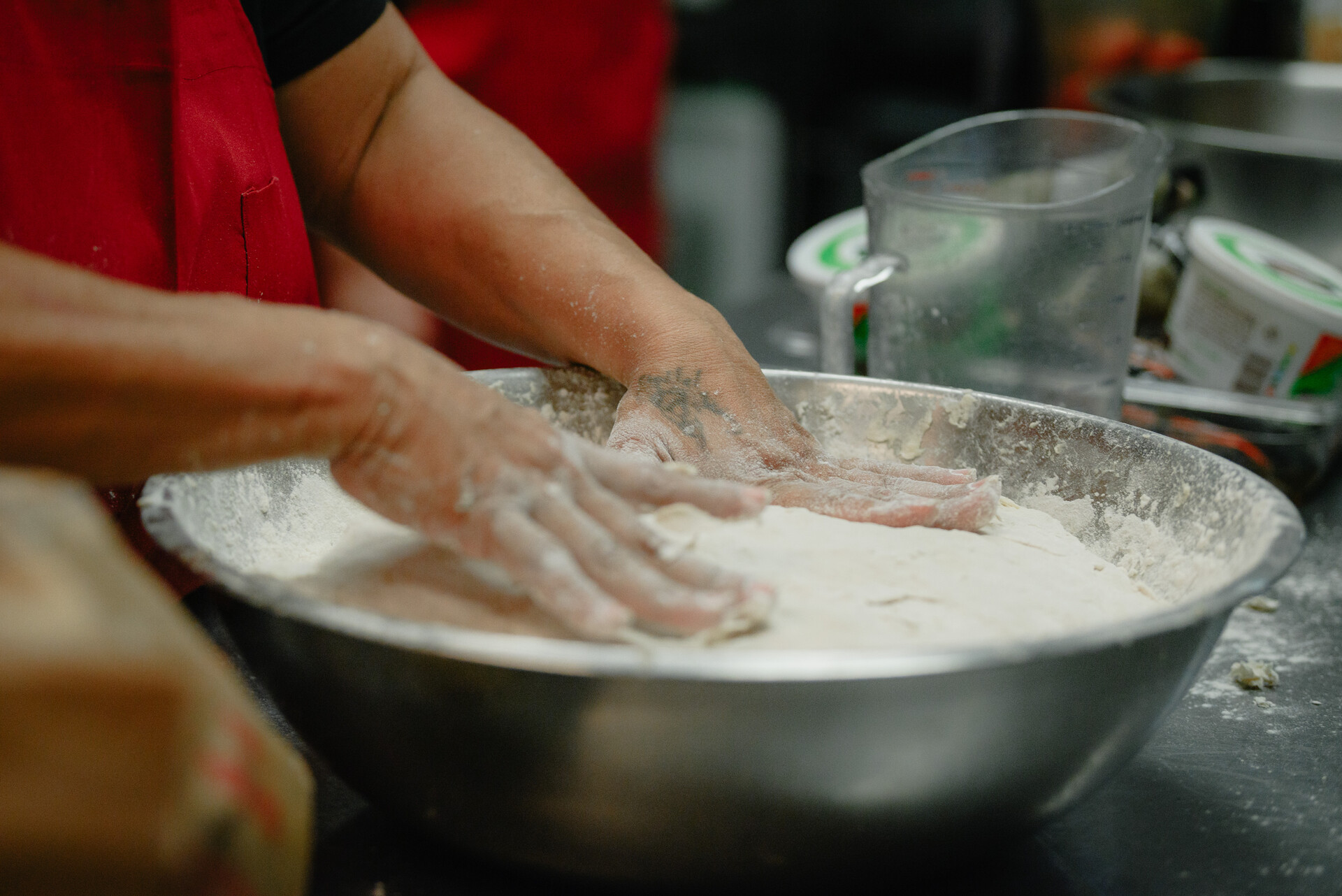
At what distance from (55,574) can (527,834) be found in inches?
11.7

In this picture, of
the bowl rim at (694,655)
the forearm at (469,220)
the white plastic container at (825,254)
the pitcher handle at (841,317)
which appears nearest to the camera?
the bowl rim at (694,655)

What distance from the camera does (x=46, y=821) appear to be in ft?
1.07

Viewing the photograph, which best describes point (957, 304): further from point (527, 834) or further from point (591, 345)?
point (527, 834)

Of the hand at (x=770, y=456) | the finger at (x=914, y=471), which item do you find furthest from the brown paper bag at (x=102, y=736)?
the finger at (x=914, y=471)

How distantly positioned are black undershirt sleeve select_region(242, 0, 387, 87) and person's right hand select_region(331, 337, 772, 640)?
676 mm

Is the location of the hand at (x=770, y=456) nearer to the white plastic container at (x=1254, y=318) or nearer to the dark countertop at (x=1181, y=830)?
the dark countertop at (x=1181, y=830)

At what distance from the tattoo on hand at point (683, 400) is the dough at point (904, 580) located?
136mm

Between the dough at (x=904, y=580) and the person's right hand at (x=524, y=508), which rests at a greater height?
the person's right hand at (x=524, y=508)

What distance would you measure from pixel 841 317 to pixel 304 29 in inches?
26.7

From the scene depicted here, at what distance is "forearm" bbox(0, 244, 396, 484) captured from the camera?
1.63ft

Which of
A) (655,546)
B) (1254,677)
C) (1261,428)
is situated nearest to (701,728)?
(655,546)

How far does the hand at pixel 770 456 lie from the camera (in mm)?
844

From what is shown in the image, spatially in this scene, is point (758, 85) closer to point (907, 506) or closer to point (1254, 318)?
point (1254, 318)

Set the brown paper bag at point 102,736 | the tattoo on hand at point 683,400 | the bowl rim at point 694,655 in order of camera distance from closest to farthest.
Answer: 1. the brown paper bag at point 102,736
2. the bowl rim at point 694,655
3. the tattoo on hand at point 683,400
